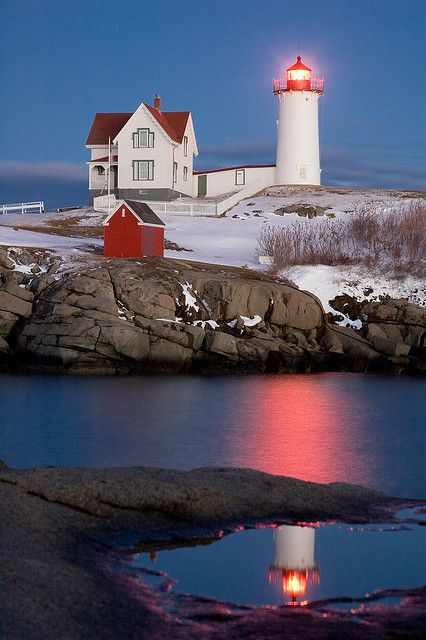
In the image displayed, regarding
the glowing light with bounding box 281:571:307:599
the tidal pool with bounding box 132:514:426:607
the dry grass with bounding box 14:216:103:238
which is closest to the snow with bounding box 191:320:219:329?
the dry grass with bounding box 14:216:103:238

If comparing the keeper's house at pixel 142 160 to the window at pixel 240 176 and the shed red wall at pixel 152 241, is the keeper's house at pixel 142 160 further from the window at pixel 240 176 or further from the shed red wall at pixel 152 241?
the shed red wall at pixel 152 241

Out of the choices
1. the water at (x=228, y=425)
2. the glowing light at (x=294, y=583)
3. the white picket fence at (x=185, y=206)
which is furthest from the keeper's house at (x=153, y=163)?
the glowing light at (x=294, y=583)

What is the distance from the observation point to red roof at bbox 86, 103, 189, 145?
65062 mm

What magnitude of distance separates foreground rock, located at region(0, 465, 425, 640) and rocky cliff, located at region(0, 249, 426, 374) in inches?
746

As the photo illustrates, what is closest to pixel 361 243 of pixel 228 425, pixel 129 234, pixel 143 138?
pixel 129 234

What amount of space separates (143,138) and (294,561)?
55338 mm

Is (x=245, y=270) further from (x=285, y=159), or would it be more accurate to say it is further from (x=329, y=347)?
(x=285, y=159)

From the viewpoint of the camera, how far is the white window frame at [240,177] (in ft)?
224

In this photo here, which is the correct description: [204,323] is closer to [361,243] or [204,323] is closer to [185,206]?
[361,243]

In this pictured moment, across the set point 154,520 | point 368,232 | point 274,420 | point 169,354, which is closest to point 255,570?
point 154,520

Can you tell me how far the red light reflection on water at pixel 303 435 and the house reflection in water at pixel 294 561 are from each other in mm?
3811

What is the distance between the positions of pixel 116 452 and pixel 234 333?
1742 cm

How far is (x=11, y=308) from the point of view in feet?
111

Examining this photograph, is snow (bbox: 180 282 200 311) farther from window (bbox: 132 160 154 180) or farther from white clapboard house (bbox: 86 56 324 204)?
window (bbox: 132 160 154 180)
